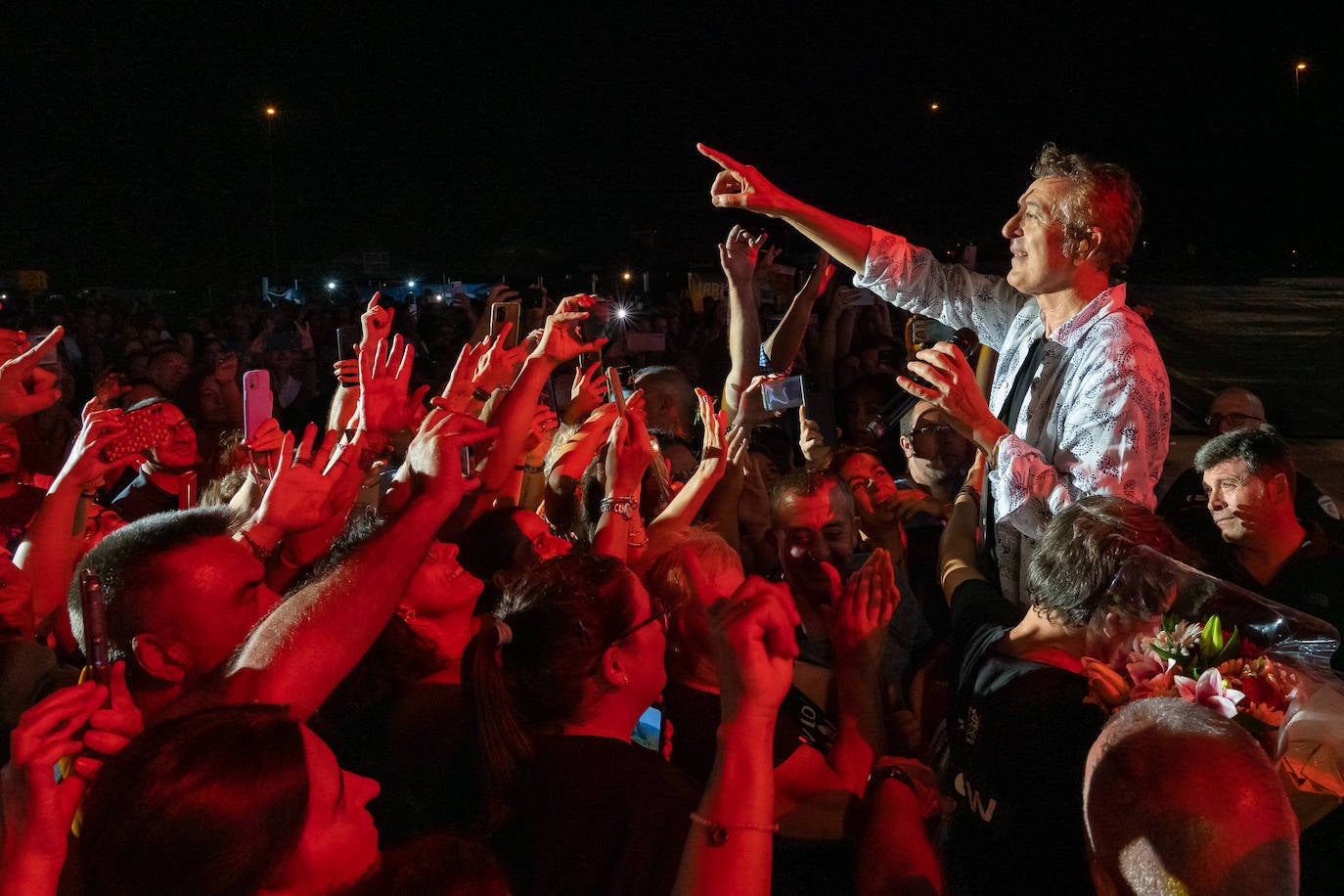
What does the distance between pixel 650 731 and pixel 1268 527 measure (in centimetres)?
222

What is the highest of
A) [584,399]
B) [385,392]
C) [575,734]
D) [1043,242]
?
[1043,242]

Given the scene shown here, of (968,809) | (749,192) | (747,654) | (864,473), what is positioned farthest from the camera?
(864,473)

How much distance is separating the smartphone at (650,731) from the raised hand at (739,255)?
2639 millimetres

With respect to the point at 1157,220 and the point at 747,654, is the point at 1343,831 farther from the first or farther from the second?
the point at 1157,220

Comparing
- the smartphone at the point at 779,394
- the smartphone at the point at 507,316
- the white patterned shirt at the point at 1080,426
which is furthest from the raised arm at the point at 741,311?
the white patterned shirt at the point at 1080,426

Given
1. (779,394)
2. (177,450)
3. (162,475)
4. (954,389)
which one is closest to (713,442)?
(779,394)

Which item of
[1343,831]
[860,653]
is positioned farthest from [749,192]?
[1343,831]

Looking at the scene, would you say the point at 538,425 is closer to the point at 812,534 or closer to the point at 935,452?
the point at 812,534

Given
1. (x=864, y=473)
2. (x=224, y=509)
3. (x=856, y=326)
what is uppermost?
(x=224, y=509)

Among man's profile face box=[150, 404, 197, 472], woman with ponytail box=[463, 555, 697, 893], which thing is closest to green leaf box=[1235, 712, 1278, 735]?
woman with ponytail box=[463, 555, 697, 893]

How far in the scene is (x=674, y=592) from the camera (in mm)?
2658

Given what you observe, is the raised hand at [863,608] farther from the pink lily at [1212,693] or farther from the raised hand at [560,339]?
the raised hand at [560,339]

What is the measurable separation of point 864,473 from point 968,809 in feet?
6.86

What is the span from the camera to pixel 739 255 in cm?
470
